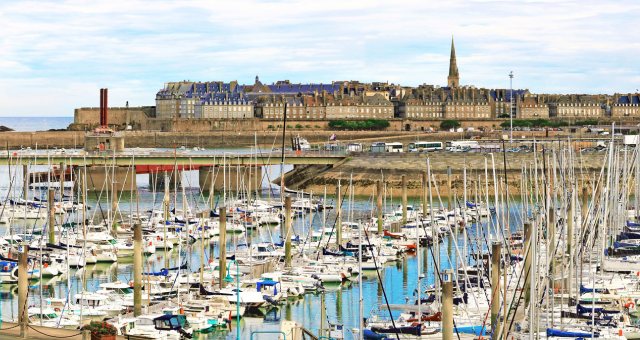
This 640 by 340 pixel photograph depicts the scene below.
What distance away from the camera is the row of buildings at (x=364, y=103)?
146625 millimetres

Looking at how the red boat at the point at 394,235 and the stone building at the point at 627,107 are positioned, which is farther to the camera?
the stone building at the point at 627,107

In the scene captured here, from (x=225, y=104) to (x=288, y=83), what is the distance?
50.1 ft

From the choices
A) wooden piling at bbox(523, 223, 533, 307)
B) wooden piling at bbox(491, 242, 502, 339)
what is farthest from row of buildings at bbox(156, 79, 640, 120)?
wooden piling at bbox(491, 242, 502, 339)

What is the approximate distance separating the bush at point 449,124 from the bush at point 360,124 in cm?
618

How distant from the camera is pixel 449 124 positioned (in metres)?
142

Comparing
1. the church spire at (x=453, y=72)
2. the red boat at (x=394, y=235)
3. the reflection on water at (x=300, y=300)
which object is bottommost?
the reflection on water at (x=300, y=300)

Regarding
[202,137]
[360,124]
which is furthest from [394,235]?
[360,124]

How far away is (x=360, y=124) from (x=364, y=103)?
7.63 m

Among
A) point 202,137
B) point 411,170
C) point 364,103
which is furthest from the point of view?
point 364,103

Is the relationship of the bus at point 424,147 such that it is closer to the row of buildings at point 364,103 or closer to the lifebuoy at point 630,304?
the row of buildings at point 364,103

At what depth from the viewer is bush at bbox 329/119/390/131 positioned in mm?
139750

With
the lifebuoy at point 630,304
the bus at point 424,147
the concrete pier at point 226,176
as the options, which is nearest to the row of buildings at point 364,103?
the bus at point 424,147

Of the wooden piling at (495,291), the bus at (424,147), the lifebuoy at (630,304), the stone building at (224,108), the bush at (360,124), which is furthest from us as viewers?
the stone building at (224,108)

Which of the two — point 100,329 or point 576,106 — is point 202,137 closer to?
point 576,106
